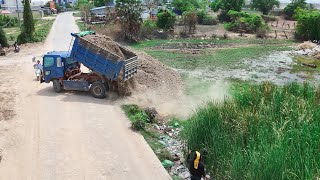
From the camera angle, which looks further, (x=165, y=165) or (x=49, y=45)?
(x=49, y=45)

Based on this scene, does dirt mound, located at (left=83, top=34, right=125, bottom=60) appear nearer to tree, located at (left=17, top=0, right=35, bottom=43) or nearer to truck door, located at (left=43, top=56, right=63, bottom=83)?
truck door, located at (left=43, top=56, right=63, bottom=83)

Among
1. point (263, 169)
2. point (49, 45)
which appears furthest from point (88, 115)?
point (49, 45)

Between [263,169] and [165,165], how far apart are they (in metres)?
4.39

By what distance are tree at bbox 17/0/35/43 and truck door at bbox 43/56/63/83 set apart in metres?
21.1

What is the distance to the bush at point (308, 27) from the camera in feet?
144

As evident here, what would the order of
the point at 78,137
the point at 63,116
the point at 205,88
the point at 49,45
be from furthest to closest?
the point at 49,45
the point at 205,88
the point at 63,116
the point at 78,137

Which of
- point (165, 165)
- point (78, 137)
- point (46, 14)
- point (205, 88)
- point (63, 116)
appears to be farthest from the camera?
point (46, 14)

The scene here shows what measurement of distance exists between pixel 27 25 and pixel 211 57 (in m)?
19.6

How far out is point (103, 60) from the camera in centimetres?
1805

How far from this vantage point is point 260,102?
12398 millimetres

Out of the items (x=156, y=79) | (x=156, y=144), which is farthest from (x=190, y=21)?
(x=156, y=144)

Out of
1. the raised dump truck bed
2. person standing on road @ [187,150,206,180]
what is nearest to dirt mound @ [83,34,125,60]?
the raised dump truck bed

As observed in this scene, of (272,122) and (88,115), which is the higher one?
(272,122)

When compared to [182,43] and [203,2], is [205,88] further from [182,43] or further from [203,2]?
[203,2]
